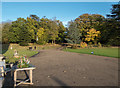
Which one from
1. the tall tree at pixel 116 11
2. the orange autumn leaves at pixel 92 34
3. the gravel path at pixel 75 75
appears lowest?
the gravel path at pixel 75 75

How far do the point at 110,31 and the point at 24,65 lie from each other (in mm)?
32461

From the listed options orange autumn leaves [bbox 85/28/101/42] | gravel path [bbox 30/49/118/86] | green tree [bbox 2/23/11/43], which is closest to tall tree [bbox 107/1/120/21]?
orange autumn leaves [bbox 85/28/101/42]

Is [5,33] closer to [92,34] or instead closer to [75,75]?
[92,34]

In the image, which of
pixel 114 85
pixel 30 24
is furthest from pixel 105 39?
pixel 114 85

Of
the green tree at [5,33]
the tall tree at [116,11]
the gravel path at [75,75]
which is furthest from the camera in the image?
the green tree at [5,33]

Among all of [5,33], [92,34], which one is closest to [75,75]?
[92,34]

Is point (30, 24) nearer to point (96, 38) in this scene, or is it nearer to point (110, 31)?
point (96, 38)

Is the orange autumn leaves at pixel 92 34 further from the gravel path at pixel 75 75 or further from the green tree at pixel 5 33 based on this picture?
the gravel path at pixel 75 75

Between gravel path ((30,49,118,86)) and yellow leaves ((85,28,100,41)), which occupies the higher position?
yellow leaves ((85,28,100,41))

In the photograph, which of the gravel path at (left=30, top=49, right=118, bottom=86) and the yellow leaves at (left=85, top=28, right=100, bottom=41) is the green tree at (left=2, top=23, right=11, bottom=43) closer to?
the yellow leaves at (left=85, top=28, right=100, bottom=41)

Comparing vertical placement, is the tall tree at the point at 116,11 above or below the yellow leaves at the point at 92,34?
above

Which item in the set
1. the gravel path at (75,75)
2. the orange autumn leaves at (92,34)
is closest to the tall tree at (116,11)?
the orange autumn leaves at (92,34)

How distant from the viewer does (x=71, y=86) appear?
4.22m

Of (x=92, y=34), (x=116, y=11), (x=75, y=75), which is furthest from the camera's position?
(x=92, y=34)
